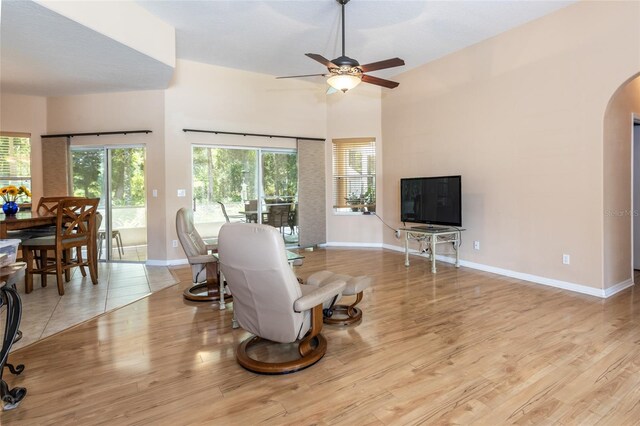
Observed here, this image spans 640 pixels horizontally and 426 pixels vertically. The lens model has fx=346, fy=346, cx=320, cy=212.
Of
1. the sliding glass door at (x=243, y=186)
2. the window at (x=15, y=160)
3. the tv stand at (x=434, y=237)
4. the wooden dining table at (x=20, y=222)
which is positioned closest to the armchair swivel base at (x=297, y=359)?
the tv stand at (x=434, y=237)

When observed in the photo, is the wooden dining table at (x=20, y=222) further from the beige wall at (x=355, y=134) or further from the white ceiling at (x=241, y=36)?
the beige wall at (x=355, y=134)

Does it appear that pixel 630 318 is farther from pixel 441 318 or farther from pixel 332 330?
A: pixel 332 330

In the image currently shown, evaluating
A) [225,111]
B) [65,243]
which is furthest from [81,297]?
[225,111]

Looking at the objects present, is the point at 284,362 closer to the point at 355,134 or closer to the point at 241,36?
the point at 241,36

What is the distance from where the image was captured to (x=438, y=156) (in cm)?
581

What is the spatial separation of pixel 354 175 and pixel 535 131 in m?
3.56

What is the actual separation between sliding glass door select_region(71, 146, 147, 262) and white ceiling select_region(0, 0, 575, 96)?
43.1 inches

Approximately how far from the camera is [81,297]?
13.3ft

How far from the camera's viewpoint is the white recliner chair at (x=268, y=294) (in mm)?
2213

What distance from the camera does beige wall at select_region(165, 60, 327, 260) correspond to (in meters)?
5.85

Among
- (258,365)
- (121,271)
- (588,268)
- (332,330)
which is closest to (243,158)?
(121,271)

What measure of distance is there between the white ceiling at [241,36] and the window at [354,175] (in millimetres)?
1889

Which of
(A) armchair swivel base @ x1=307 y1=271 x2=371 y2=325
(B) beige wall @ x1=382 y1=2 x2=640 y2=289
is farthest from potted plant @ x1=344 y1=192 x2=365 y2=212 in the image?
(A) armchair swivel base @ x1=307 y1=271 x2=371 y2=325

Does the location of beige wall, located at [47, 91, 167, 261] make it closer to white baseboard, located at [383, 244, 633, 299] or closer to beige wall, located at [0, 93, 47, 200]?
beige wall, located at [0, 93, 47, 200]
